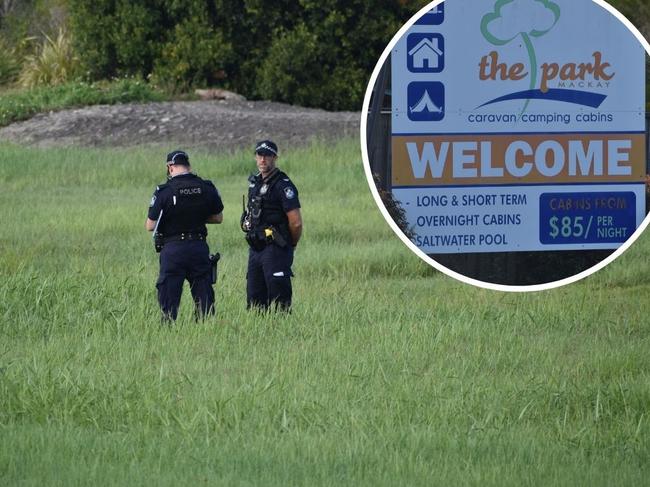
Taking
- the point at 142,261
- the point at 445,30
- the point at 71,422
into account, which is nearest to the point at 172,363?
the point at 71,422

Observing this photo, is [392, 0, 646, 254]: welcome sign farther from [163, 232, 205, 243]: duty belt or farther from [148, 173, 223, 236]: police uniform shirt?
[163, 232, 205, 243]: duty belt

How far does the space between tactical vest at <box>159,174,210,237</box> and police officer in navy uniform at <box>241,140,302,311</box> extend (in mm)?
401

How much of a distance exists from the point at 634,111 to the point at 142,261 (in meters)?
5.45

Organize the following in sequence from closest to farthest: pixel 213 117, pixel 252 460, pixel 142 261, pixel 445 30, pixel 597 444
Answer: pixel 252 460, pixel 597 444, pixel 445 30, pixel 142 261, pixel 213 117

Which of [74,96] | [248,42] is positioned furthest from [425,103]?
[248,42]

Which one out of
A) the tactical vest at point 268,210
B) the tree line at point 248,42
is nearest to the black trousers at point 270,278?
the tactical vest at point 268,210

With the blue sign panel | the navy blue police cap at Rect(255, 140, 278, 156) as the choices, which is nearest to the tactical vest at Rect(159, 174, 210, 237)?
the navy blue police cap at Rect(255, 140, 278, 156)

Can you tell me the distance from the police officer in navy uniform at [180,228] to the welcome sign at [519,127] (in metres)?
1.47

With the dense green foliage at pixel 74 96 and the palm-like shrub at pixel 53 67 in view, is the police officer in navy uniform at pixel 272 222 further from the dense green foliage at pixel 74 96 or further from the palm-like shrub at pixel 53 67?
the palm-like shrub at pixel 53 67

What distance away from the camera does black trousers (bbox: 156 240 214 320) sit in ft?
35.9

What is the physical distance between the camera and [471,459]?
7.23 meters

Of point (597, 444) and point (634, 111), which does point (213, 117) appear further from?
point (597, 444)

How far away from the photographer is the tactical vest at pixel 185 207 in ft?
35.7

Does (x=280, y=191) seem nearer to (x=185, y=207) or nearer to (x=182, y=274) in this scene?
(x=185, y=207)
